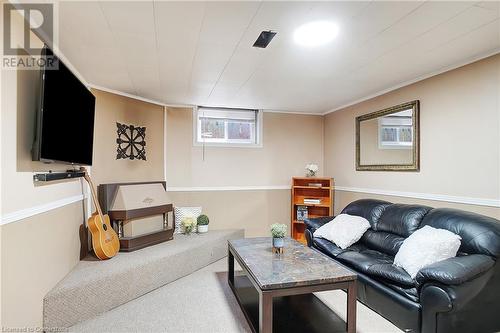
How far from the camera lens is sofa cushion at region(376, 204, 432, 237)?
9.76 feet

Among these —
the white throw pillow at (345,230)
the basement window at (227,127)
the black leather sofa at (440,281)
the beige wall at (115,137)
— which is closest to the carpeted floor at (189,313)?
the black leather sofa at (440,281)

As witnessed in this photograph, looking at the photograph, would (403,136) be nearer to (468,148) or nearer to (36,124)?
(468,148)

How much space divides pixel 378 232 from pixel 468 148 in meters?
1.27

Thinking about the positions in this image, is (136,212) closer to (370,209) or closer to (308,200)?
(308,200)

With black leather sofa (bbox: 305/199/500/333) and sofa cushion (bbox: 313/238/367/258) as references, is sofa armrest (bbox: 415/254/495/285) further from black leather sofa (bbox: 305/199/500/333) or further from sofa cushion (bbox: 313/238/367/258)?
sofa cushion (bbox: 313/238/367/258)

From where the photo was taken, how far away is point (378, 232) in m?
3.36

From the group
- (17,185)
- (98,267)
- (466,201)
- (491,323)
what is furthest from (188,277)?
(466,201)

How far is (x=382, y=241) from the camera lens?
3.20 m

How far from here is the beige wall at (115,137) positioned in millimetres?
3689

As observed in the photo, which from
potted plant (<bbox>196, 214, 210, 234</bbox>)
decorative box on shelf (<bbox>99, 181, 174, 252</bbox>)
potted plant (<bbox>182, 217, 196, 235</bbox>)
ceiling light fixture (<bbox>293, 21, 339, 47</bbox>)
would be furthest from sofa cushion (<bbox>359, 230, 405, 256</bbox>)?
decorative box on shelf (<bbox>99, 181, 174, 252</bbox>)

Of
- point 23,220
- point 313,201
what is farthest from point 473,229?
point 23,220

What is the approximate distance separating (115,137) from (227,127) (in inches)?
74.9

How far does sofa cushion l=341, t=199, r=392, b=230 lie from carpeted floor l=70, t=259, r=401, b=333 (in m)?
1.01

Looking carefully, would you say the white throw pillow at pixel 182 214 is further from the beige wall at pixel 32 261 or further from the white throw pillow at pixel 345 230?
the white throw pillow at pixel 345 230
